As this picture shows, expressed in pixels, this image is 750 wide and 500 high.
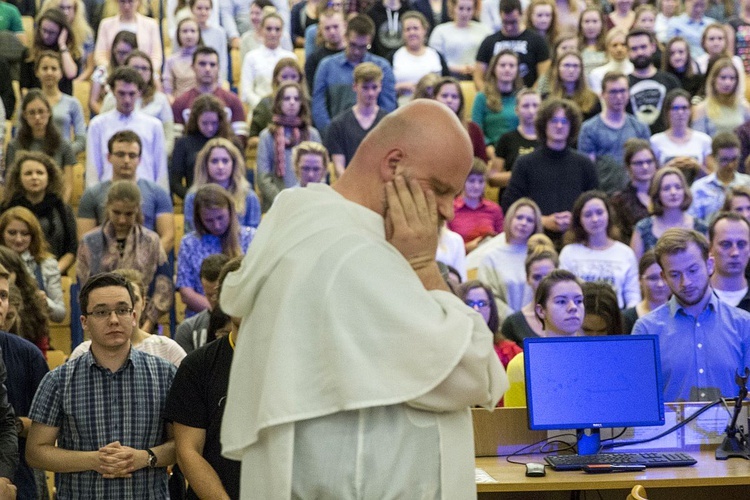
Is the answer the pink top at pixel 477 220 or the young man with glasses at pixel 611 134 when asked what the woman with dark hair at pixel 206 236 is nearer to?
the pink top at pixel 477 220

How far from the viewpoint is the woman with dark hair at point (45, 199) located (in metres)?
7.77

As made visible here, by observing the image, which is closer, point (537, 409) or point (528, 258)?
point (537, 409)

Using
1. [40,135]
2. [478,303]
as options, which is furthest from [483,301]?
[40,135]

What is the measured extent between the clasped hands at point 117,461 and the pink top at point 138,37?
22.2 feet

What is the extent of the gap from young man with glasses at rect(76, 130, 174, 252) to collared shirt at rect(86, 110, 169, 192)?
1.26 ft

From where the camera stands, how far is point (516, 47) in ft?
35.2

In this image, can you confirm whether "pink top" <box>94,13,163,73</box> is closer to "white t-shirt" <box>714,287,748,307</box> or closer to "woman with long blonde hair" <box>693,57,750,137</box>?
"woman with long blonde hair" <box>693,57,750,137</box>

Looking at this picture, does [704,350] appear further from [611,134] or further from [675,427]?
[611,134]

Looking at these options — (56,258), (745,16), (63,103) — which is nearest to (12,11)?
(63,103)

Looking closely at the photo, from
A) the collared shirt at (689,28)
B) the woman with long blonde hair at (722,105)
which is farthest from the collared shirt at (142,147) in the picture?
the collared shirt at (689,28)

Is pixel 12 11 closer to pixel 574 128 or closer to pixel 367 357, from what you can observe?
pixel 574 128

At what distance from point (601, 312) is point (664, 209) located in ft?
7.38

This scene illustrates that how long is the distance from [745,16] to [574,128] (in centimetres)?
403

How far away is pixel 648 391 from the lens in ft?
15.3
